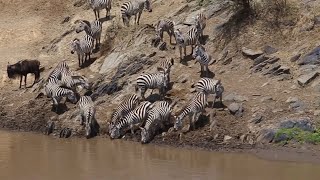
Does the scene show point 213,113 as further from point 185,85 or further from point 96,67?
point 96,67

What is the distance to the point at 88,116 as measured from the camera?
17.4 meters

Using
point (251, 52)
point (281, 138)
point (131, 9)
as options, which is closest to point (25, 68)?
point (131, 9)

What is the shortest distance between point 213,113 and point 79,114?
4074 millimetres

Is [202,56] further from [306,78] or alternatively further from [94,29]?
[94,29]

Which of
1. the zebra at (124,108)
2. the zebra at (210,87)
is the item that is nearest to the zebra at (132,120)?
the zebra at (124,108)

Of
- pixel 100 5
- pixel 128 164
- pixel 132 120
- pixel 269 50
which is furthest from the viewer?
pixel 100 5

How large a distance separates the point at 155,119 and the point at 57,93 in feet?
12.7

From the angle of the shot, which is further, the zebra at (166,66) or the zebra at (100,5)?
the zebra at (100,5)

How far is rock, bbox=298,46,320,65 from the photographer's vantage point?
17766mm

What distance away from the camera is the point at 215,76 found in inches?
734

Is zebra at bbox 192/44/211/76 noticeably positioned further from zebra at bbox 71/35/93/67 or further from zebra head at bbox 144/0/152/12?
zebra head at bbox 144/0/152/12

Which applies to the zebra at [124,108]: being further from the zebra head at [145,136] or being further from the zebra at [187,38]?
the zebra at [187,38]

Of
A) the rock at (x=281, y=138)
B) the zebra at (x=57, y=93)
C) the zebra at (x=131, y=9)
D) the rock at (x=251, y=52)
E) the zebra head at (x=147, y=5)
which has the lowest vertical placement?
the rock at (x=281, y=138)

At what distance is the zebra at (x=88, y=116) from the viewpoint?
57.1ft
